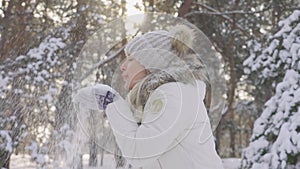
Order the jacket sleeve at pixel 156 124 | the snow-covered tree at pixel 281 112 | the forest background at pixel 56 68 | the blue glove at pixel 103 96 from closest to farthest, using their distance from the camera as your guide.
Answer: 1. the jacket sleeve at pixel 156 124
2. the blue glove at pixel 103 96
3. the snow-covered tree at pixel 281 112
4. the forest background at pixel 56 68

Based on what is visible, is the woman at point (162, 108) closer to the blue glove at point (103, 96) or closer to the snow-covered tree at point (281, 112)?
the blue glove at point (103, 96)

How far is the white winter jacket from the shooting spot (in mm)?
1289

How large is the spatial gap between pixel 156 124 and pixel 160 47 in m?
0.30

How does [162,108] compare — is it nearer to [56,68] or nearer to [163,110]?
[163,110]

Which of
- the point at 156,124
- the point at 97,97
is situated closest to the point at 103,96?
the point at 97,97

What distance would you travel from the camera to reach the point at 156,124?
1.28 meters

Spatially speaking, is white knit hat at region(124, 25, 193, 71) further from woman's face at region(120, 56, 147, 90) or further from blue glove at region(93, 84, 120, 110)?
blue glove at region(93, 84, 120, 110)

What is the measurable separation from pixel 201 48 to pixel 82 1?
4960mm

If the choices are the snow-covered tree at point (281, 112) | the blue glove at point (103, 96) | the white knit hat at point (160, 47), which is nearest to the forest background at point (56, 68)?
the snow-covered tree at point (281, 112)

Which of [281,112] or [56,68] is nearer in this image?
[281,112]

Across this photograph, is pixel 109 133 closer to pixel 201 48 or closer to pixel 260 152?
pixel 201 48

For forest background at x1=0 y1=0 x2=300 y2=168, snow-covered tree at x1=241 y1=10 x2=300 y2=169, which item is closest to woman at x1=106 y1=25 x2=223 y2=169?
snow-covered tree at x1=241 y1=10 x2=300 y2=169

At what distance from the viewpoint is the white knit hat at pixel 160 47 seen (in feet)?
4.71

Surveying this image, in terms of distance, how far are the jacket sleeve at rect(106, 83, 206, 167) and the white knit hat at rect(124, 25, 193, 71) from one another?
0.13m
